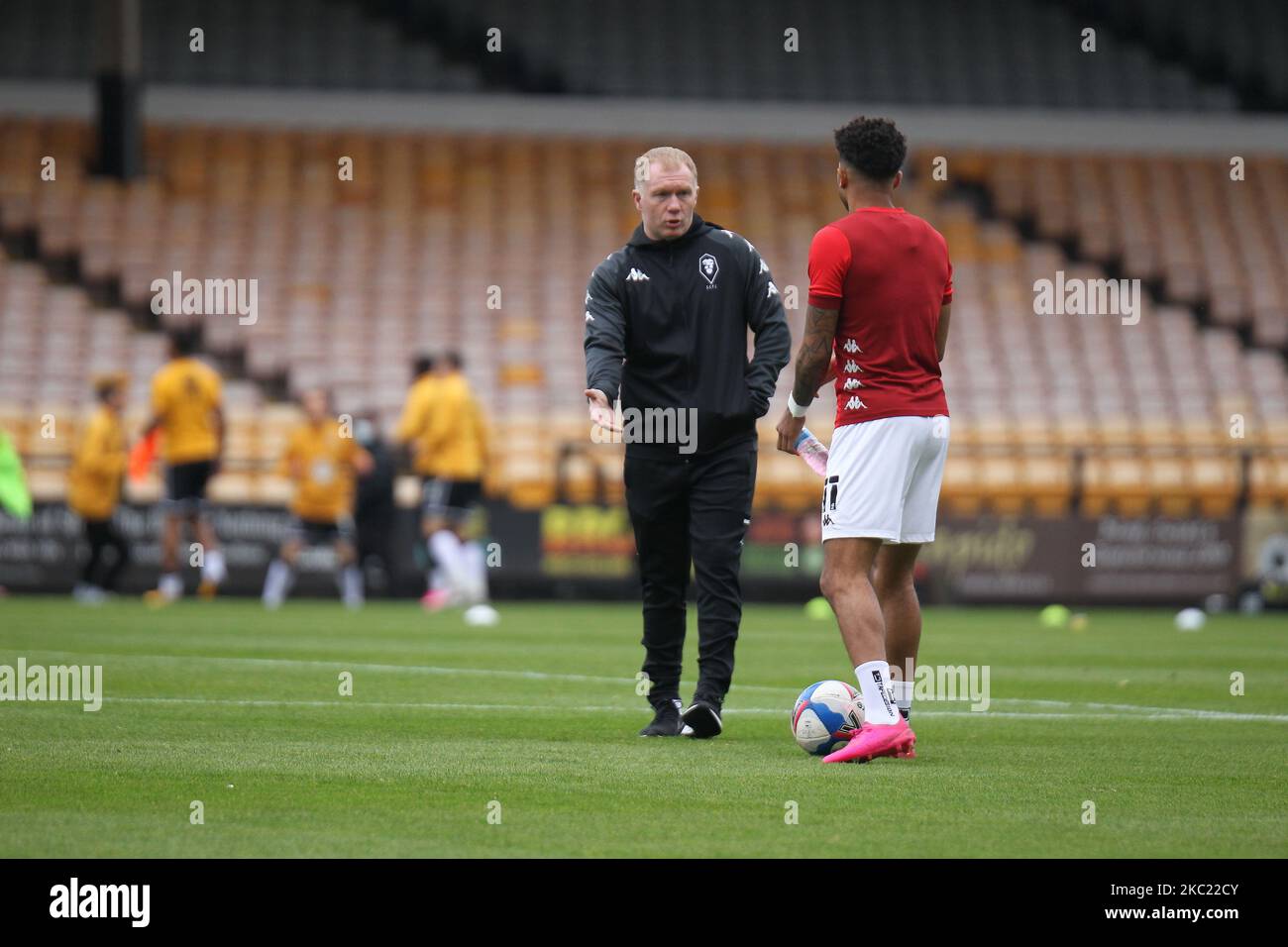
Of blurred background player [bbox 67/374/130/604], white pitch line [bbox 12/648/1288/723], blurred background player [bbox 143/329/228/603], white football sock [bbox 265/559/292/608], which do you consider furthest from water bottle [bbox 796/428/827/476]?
blurred background player [bbox 67/374/130/604]

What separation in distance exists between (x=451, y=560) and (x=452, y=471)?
0.95 meters

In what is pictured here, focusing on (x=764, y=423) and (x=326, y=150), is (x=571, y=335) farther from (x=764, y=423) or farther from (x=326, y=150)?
(x=326, y=150)

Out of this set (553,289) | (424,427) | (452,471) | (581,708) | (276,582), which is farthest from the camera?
(553,289)

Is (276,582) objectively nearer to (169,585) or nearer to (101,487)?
(169,585)

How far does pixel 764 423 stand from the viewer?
24.7 meters

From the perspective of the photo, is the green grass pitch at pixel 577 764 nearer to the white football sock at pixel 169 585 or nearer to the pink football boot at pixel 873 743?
the pink football boot at pixel 873 743

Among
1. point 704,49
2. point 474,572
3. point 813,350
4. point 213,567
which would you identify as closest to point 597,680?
point 813,350

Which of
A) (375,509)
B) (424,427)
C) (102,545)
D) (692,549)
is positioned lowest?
(102,545)

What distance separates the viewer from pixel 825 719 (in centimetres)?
741

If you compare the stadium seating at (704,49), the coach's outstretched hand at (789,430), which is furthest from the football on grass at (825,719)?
the stadium seating at (704,49)

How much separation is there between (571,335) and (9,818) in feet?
66.0

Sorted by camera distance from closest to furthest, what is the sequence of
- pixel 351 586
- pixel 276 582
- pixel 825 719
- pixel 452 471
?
pixel 825 719 < pixel 452 471 < pixel 276 582 < pixel 351 586

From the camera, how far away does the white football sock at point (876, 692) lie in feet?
23.2
